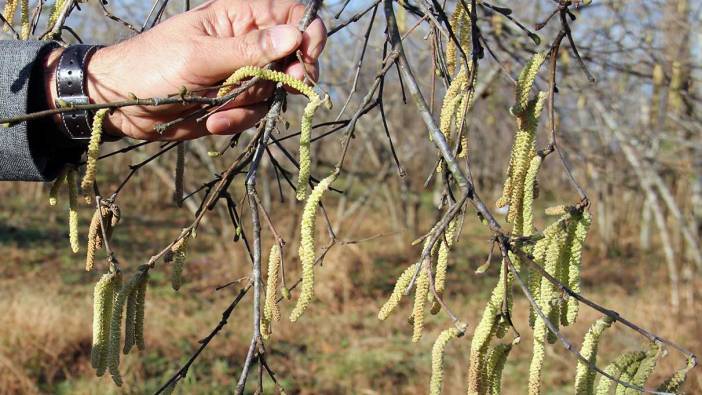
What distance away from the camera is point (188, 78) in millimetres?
1317

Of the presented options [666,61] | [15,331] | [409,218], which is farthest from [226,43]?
[409,218]

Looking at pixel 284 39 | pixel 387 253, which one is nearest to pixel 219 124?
pixel 284 39

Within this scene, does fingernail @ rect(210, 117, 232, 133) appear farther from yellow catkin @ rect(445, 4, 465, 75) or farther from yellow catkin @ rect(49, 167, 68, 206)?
yellow catkin @ rect(445, 4, 465, 75)

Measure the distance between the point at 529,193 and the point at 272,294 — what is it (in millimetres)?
458

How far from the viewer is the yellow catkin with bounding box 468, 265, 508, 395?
1.04 m

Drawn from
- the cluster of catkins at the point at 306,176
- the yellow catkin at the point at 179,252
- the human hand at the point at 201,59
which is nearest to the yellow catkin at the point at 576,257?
the cluster of catkins at the point at 306,176

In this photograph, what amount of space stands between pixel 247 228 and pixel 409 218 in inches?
79.9

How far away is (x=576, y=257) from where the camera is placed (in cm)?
107

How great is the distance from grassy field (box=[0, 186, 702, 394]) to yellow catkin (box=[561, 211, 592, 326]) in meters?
2.32

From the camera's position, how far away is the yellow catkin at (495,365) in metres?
1.08

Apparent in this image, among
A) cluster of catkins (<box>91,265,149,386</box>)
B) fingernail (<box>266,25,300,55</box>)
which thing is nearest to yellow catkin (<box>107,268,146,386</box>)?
cluster of catkins (<box>91,265,149,386</box>)

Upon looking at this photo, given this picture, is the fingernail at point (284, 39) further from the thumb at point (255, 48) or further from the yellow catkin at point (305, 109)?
the yellow catkin at point (305, 109)

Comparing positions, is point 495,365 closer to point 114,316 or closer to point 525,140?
point 525,140

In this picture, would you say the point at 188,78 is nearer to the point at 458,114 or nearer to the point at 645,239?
the point at 458,114
